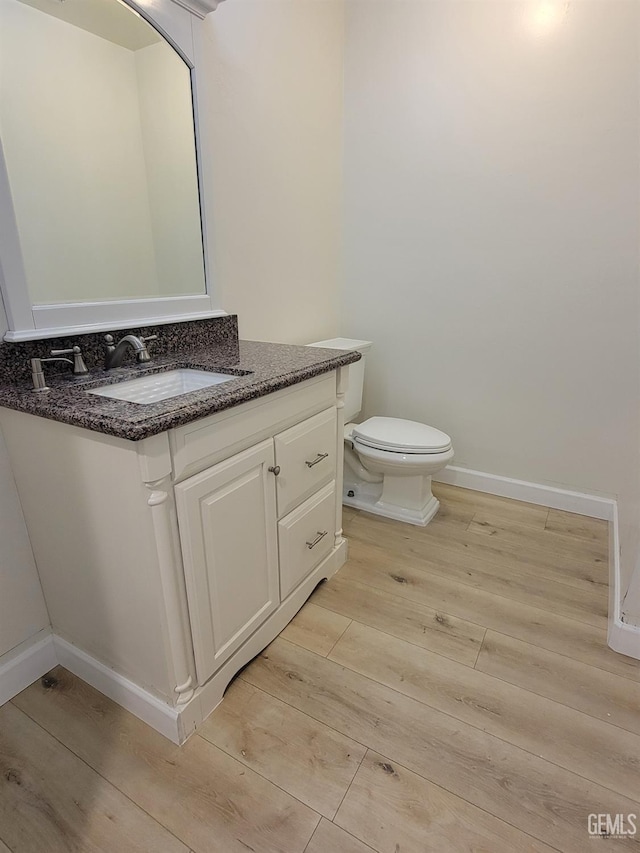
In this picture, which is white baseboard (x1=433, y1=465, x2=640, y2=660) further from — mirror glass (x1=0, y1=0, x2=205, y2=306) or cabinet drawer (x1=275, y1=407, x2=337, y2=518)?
mirror glass (x1=0, y1=0, x2=205, y2=306)

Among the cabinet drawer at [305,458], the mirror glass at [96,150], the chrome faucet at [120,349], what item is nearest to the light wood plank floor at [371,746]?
the cabinet drawer at [305,458]

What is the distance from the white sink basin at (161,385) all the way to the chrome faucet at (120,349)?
80 mm

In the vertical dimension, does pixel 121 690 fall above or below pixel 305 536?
below

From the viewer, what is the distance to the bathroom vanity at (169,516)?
0.99 metres

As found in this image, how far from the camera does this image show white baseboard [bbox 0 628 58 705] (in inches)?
50.2

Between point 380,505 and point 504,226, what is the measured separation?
4.78 feet

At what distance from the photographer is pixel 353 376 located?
7.63 ft

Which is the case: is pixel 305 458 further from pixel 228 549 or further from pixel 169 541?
pixel 169 541

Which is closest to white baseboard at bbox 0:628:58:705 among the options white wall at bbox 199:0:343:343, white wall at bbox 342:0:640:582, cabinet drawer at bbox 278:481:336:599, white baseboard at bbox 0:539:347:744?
white baseboard at bbox 0:539:347:744

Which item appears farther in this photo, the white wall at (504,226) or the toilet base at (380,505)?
the toilet base at (380,505)

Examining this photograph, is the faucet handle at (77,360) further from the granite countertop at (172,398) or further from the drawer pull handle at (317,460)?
the drawer pull handle at (317,460)

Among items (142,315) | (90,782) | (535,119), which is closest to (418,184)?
(535,119)

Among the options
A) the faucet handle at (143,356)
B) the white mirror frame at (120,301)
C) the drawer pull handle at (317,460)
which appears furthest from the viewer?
the drawer pull handle at (317,460)

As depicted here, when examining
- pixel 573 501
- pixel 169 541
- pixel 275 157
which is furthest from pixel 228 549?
pixel 573 501
